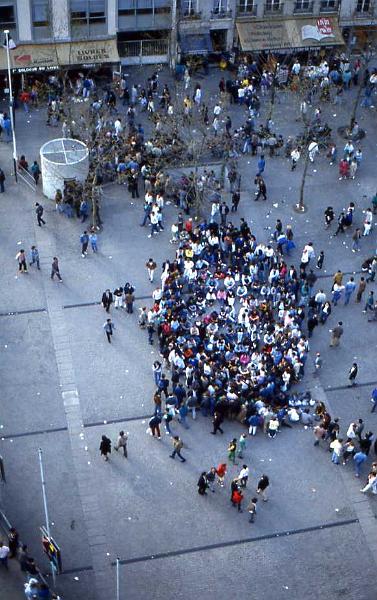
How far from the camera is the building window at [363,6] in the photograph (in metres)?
55.8

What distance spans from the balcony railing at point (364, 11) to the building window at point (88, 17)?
14253mm

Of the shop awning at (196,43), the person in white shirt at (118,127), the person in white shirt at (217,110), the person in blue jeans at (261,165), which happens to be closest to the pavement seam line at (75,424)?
the person in white shirt at (118,127)

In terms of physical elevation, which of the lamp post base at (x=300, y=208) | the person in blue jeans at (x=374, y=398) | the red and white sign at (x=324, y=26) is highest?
the red and white sign at (x=324, y=26)

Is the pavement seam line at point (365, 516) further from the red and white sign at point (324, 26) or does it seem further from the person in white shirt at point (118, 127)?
the red and white sign at point (324, 26)

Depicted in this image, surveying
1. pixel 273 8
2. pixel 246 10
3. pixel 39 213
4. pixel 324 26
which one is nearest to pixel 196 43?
pixel 246 10

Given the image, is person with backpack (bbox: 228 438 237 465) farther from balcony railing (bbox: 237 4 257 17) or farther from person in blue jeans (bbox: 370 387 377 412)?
balcony railing (bbox: 237 4 257 17)

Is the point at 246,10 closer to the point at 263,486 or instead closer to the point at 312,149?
the point at 312,149

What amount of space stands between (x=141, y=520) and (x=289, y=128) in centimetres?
2593

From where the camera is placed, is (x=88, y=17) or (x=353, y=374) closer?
(x=353, y=374)

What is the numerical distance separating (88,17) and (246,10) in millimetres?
8894

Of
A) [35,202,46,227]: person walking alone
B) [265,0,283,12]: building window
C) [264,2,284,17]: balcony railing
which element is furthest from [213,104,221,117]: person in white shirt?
[35,202,46,227]: person walking alone

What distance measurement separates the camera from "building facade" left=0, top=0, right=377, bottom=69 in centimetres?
5197

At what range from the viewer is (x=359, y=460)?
116 ft

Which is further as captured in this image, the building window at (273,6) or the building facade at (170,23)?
the building window at (273,6)
